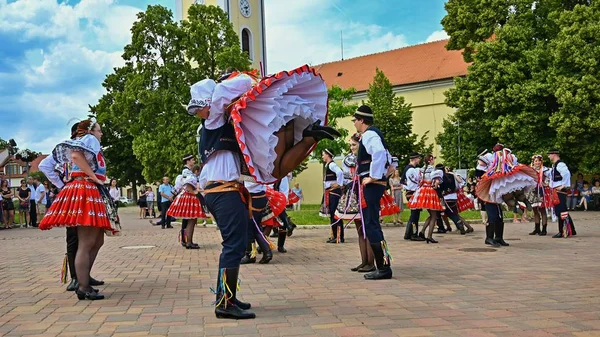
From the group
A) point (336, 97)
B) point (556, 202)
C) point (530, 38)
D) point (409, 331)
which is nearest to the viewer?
point (409, 331)

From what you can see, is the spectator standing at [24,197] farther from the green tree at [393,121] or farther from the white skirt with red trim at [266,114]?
the green tree at [393,121]

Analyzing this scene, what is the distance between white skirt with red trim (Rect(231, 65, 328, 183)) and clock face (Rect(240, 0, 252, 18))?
A: 151ft

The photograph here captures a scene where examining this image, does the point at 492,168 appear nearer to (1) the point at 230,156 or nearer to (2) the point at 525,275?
(2) the point at 525,275

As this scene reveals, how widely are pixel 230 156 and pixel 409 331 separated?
2121 mm

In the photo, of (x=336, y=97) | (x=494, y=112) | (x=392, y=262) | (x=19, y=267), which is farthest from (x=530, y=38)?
(x=19, y=267)

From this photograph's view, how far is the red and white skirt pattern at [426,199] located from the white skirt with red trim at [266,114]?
6873 millimetres

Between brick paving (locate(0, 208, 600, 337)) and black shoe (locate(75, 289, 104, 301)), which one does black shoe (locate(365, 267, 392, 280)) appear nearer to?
brick paving (locate(0, 208, 600, 337))

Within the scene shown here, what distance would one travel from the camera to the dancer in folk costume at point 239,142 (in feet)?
15.5

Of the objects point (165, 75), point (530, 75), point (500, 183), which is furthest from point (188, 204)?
point (165, 75)

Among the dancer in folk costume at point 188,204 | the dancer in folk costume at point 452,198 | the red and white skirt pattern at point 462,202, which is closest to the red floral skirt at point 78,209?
the dancer in folk costume at point 188,204

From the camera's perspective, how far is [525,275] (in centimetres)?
680

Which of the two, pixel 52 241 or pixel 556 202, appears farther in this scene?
pixel 52 241

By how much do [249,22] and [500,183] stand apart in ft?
139

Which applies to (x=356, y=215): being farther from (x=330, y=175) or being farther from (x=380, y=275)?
(x=330, y=175)
